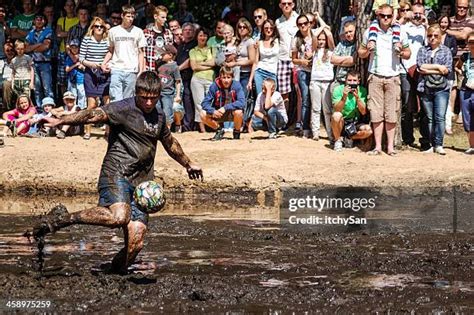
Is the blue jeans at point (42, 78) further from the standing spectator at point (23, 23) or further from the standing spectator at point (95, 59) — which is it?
the standing spectator at point (95, 59)

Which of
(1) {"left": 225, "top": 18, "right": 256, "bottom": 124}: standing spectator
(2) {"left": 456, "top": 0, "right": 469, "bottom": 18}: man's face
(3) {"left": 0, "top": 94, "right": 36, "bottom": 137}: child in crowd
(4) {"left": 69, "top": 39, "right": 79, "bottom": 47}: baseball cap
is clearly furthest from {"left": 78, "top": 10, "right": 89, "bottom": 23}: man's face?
(2) {"left": 456, "top": 0, "right": 469, "bottom": 18}: man's face

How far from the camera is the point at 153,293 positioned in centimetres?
1014

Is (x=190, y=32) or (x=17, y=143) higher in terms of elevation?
(x=190, y=32)

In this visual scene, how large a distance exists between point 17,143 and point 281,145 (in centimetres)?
412

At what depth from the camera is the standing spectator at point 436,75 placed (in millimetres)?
16781

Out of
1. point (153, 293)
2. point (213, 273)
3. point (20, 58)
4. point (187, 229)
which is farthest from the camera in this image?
point (20, 58)

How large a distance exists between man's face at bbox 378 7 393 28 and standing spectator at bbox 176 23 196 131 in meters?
3.73

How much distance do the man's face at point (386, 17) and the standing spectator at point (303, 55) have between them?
1.41 meters

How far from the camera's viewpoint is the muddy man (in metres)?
10.5

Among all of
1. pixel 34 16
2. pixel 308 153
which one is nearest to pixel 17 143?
pixel 34 16

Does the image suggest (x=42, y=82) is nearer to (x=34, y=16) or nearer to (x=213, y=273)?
(x=34, y=16)

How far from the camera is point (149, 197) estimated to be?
34.3 feet

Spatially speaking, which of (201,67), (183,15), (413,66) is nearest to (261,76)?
(201,67)

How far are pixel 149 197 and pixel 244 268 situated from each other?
61.2 inches
